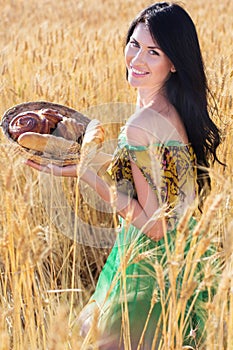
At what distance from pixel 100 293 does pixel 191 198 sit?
36 centimetres

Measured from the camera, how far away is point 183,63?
1.68 m

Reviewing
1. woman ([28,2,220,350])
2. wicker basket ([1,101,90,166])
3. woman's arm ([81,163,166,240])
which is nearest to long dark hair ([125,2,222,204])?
woman ([28,2,220,350])

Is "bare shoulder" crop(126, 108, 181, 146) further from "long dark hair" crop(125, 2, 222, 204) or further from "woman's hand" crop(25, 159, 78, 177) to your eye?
"woman's hand" crop(25, 159, 78, 177)

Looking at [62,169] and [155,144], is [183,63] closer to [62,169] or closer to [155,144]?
[155,144]

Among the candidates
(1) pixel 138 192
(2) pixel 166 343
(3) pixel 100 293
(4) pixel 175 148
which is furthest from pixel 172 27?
(2) pixel 166 343

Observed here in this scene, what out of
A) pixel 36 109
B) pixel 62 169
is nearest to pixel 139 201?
pixel 62 169

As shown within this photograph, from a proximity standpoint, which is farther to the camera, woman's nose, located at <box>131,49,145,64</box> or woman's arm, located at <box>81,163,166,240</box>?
woman's nose, located at <box>131,49,145,64</box>

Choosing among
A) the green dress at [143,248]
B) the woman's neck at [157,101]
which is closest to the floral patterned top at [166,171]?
the green dress at [143,248]

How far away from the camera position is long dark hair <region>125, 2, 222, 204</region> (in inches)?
65.4

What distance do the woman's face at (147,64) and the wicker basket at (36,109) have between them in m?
0.23

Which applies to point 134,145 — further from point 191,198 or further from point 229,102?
point 229,102

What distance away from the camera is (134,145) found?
162 cm

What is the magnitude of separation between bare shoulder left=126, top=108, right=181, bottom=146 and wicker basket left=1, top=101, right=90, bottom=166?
0.52ft

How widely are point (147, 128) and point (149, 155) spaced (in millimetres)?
76
